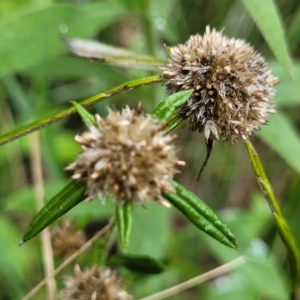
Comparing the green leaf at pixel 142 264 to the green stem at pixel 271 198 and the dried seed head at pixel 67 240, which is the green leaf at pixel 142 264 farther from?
the green stem at pixel 271 198

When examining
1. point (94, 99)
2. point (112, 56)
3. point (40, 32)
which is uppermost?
point (40, 32)

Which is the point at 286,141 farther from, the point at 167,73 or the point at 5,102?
the point at 5,102

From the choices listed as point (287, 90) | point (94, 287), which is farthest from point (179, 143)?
point (94, 287)

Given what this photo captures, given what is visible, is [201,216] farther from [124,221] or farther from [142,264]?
[142,264]

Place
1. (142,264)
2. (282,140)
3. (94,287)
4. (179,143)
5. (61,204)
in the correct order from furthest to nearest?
(179,143) → (282,140) → (142,264) → (94,287) → (61,204)

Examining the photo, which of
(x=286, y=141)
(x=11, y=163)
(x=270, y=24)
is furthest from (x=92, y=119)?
(x=11, y=163)

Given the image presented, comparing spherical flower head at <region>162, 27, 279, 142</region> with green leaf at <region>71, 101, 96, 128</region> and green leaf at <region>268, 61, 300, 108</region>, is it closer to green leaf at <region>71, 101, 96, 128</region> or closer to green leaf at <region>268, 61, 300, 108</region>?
green leaf at <region>71, 101, 96, 128</region>

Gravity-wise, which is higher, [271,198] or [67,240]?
[67,240]

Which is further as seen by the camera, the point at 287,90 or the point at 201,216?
the point at 287,90
